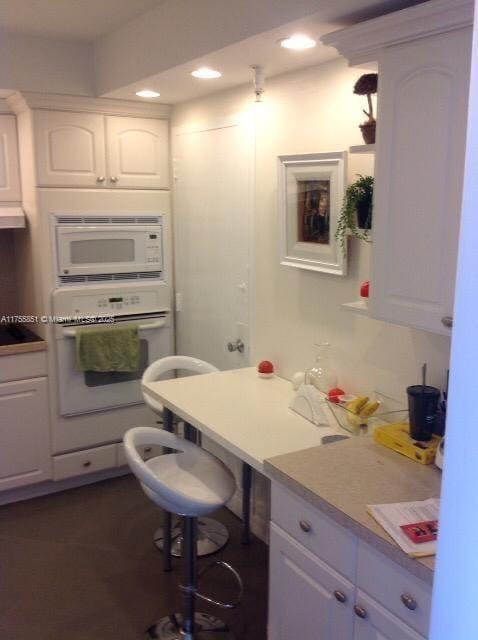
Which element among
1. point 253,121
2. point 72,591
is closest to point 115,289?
point 253,121

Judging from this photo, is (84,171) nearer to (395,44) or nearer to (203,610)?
(395,44)

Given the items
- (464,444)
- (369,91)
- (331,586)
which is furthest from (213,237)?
(464,444)

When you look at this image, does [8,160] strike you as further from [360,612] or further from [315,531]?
[360,612]

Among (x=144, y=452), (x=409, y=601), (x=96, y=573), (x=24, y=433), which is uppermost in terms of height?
(x=409, y=601)

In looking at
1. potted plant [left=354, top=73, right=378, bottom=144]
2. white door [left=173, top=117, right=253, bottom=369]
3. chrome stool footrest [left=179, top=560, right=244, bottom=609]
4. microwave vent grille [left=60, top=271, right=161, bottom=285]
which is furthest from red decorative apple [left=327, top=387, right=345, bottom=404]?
microwave vent grille [left=60, top=271, right=161, bottom=285]

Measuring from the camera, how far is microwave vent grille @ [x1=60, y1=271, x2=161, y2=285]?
11.2 ft

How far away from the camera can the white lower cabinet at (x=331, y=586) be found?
1445 millimetres

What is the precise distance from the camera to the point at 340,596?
163 centimetres

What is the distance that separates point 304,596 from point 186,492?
0.60m

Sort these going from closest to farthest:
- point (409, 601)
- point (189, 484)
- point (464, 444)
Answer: point (464, 444) → point (409, 601) → point (189, 484)

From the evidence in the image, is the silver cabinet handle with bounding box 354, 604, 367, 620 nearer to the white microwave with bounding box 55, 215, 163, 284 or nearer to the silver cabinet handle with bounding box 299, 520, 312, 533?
the silver cabinet handle with bounding box 299, 520, 312, 533

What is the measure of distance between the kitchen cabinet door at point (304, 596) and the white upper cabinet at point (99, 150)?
2.27 meters

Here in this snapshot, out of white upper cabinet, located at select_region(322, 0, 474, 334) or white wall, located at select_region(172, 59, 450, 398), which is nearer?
white upper cabinet, located at select_region(322, 0, 474, 334)

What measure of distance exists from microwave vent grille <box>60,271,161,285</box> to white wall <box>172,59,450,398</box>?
875 mm
